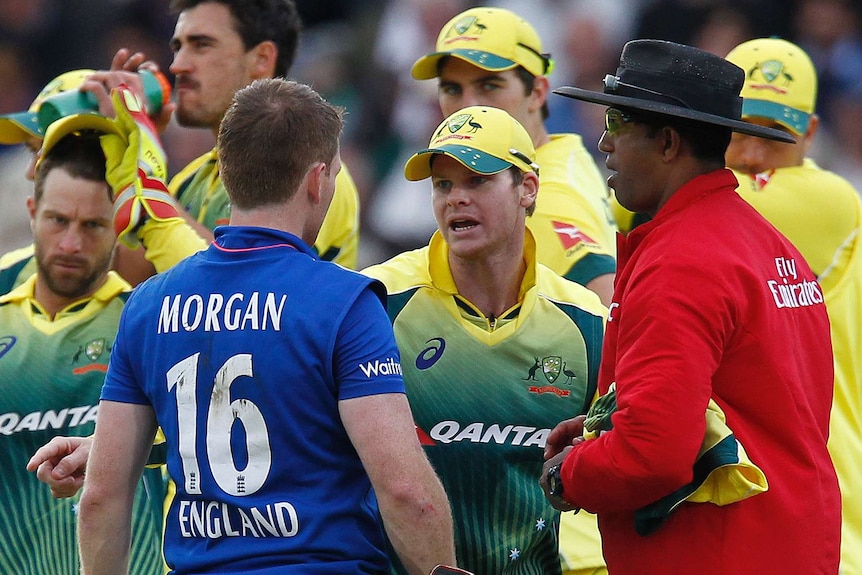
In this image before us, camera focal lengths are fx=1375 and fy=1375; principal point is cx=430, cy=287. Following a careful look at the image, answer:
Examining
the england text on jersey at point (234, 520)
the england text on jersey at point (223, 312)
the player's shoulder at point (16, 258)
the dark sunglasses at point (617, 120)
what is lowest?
the england text on jersey at point (234, 520)

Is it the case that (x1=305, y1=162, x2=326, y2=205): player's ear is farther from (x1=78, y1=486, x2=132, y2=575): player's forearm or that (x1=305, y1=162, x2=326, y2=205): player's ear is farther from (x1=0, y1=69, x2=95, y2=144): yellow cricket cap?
(x1=0, y1=69, x2=95, y2=144): yellow cricket cap

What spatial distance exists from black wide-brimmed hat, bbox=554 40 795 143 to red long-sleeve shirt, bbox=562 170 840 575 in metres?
0.18

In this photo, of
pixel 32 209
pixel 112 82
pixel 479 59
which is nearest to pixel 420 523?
pixel 32 209

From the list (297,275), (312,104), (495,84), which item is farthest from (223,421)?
(495,84)

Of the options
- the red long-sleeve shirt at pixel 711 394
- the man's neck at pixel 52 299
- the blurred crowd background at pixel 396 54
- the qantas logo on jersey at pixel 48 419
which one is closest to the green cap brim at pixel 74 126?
the man's neck at pixel 52 299

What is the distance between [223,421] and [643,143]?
1348mm

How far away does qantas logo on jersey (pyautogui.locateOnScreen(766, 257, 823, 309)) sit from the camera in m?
3.63

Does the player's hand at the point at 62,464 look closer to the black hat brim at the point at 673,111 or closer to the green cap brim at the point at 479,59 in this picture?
the black hat brim at the point at 673,111

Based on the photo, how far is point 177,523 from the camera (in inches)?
140

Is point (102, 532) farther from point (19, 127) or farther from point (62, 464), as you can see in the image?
point (19, 127)

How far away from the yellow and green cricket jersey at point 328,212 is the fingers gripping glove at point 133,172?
0.59 m

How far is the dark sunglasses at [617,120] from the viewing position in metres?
3.74

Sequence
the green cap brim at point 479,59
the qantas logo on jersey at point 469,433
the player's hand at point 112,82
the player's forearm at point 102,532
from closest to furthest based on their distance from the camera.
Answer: the player's forearm at point 102,532 < the qantas logo on jersey at point 469,433 < the player's hand at point 112,82 < the green cap brim at point 479,59

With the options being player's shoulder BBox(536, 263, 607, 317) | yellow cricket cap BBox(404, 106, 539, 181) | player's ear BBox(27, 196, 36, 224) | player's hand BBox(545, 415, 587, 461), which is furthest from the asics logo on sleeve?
player's ear BBox(27, 196, 36, 224)
